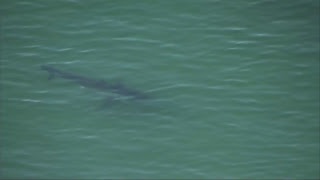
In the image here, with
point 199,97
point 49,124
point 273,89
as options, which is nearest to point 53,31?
point 49,124

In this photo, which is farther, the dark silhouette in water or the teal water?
the dark silhouette in water

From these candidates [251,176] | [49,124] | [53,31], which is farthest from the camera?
[53,31]

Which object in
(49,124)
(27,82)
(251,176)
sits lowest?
(251,176)

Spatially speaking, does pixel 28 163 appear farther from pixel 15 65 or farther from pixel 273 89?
pixel 273 89
